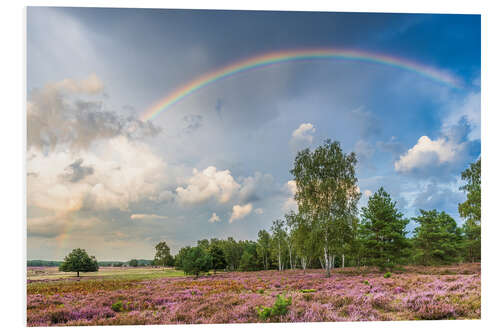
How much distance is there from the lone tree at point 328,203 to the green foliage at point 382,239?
3.23ft

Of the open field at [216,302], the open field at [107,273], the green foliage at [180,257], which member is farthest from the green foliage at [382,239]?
the open field at [107,273]

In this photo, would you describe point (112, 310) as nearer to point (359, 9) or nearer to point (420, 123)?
point (420, 123)

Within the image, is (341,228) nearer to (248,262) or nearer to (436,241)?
→ (436,241)

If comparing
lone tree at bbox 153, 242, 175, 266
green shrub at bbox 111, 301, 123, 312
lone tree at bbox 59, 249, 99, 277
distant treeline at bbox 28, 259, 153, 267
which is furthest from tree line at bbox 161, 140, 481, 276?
lone tree at bbox 59, 249, 99, 277

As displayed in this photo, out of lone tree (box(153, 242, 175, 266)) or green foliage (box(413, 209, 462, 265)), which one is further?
green foliage (box(413, 209, 462, 265))

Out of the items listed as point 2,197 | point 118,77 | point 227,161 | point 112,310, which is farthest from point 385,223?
point 2,197

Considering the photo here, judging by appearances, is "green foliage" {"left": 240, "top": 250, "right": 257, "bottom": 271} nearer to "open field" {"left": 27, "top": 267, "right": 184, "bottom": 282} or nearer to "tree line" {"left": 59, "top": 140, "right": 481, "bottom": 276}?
"tree line" {"left": 59, "top": 140, "right": 481, "bottom": 276}

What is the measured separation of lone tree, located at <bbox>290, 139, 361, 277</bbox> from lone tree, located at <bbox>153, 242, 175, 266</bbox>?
4743 mm

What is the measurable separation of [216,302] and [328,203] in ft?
19.2

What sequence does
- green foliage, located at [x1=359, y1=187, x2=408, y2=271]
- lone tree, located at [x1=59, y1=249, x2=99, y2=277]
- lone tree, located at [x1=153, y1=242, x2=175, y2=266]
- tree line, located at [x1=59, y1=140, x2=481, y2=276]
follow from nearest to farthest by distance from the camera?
lone tree, located at [x1=59, y1=249, x2=99, y2=277] → lone tree, located at [x1=153, y1=242, x2=175, y2=266] → tree line, located at [x1=59, y1=140, x2=481, y2=276] → green foliage, located at [x1=359, y1=187, x2=408, y2=271]

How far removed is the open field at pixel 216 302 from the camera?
6.06 m

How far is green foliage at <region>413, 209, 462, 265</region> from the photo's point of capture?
10.1m

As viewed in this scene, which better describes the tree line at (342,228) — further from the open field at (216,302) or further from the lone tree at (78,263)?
the lone tree at (78,263)

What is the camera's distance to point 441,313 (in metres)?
6.25
